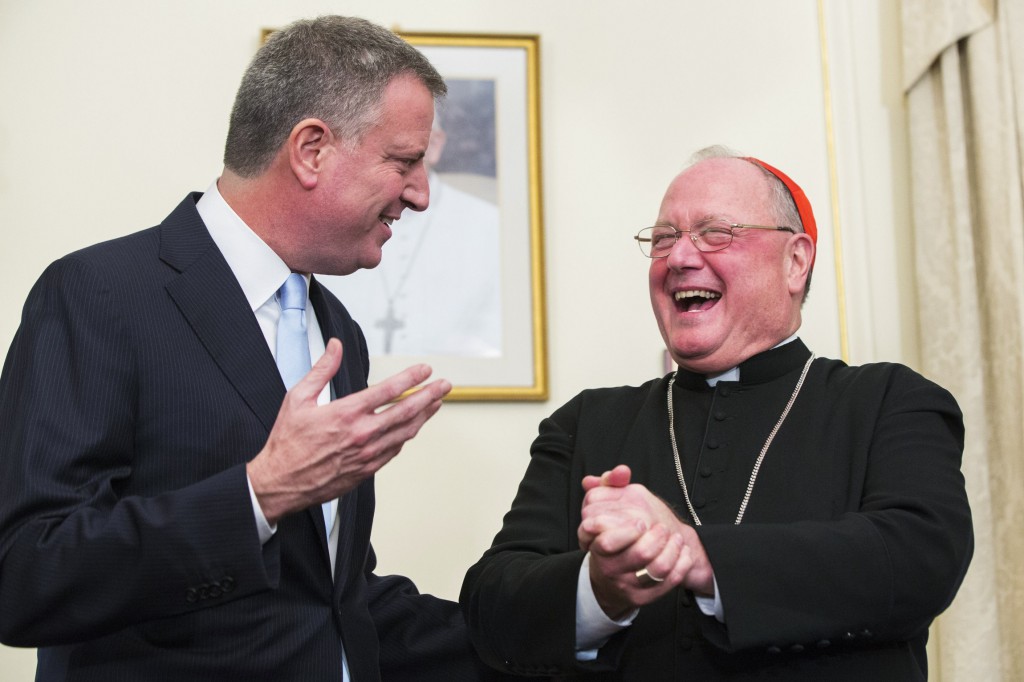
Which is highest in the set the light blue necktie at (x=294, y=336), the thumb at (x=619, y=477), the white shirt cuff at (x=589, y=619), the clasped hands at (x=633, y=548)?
the light blue necktie at (x=294, y=336)

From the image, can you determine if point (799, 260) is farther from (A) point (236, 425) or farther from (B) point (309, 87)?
(A) point (236, 425)

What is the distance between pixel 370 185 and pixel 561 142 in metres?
1.50

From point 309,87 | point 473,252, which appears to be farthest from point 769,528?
point 473,252

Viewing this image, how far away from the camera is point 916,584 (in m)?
2.00

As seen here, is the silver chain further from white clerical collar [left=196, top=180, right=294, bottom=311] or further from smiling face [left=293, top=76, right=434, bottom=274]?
white clerical collar [left=196, top=180, right=294, bottom=311]

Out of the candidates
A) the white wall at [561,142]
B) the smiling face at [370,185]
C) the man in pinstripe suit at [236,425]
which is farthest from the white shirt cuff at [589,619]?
the white wall at [561,142]

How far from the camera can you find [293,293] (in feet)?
7.59

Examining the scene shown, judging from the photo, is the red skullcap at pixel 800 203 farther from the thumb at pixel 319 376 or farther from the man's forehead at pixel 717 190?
the thumb at pixel 319 376

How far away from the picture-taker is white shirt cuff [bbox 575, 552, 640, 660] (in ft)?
6.78

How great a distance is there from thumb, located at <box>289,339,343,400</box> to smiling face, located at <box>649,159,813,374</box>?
82 centimetres

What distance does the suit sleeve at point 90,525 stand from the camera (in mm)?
1804

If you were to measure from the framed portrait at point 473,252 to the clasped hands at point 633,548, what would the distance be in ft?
5.10

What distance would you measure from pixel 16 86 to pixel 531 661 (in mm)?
2411

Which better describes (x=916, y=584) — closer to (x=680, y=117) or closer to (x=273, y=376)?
(x=273, y=376)
